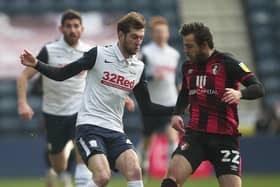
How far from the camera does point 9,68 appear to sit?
17.9 metres

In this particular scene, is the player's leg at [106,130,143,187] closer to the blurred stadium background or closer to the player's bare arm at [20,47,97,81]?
the player's bare arm at [20,47,97,81]

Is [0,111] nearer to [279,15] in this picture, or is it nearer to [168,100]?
[168,100]

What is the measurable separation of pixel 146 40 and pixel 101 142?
39.4 ft

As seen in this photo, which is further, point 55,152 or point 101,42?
point 101,42

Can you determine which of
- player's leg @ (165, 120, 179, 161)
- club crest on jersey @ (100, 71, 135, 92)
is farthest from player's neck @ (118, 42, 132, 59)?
player's leg @ (165, 120, 179, 161)

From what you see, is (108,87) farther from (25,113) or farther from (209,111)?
(25,113)

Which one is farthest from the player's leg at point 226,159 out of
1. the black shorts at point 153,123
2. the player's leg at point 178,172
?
the black shorts at point 153,123

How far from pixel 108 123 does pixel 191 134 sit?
2.72ft

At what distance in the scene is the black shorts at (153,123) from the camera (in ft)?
42.3

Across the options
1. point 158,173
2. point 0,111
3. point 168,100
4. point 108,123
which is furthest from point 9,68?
point 108,123

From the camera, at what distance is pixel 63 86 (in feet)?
32.0

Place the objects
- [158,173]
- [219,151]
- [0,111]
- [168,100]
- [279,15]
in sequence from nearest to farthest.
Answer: [219,151], [168,100], [158,173], [0,111], [279,15]

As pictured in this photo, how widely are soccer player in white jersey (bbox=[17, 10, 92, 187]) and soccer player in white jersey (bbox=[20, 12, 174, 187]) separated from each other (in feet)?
5.59

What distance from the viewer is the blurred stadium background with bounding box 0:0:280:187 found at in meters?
14.9
